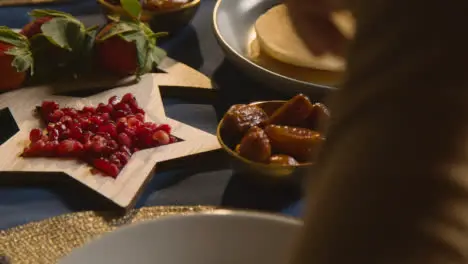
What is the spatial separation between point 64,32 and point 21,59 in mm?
67

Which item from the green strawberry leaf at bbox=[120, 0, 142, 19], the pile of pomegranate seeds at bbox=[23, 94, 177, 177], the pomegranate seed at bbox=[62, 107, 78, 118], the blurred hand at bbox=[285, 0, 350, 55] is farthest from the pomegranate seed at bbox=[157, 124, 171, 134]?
the blurred hand at bbox=[285, 0, 350, 55]

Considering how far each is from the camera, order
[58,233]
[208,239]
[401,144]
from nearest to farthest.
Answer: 1. [401,144]
2. [208,239]
3. [58,233]

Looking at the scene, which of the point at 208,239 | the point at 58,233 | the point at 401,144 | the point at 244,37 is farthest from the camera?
the point at 244,37

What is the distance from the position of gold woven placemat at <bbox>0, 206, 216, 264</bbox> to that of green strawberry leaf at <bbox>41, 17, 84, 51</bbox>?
11.5 inches

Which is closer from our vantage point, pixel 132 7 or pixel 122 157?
pixel 122 157

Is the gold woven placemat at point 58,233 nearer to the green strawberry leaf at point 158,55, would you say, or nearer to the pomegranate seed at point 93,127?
the pomegranate seed at point 93,127

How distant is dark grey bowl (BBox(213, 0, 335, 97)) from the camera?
2.48ft

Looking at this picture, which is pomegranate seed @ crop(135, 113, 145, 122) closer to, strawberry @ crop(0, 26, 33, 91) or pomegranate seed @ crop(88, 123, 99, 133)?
pomegranate seed @ crop(88, 123, 99, 133)

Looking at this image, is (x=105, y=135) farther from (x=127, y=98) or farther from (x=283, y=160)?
(x=283, y=160)

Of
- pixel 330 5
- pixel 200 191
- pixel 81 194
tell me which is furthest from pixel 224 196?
pixel 330 5

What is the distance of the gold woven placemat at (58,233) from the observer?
0.57 metres

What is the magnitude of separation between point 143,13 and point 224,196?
39 centimetres

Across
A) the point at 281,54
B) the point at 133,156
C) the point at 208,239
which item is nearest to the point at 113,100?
the point at 133,156

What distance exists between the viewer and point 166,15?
97 centimetres
